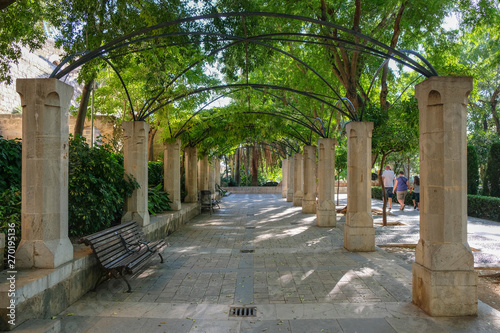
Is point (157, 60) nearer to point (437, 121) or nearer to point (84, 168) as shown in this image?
point (84, 168)

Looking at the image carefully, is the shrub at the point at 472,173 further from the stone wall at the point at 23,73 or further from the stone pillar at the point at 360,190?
the stone wall at the point at 23,73

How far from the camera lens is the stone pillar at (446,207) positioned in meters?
4.28

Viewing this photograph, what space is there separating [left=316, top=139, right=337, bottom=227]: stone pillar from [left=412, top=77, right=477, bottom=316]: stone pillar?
275 inches

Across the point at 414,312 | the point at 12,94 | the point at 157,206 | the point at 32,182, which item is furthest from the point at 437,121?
the point at 12,94

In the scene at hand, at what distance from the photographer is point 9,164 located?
6.37m

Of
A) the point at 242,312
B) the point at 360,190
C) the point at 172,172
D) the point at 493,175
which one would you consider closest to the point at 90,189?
the point at 242,312

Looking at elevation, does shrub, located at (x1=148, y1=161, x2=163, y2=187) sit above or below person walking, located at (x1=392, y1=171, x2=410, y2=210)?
above

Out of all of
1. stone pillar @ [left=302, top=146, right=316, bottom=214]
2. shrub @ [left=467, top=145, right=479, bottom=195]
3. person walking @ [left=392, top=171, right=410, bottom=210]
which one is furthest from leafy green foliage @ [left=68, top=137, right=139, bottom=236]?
shrub @ [left=467, top=145, right=479, bottom=195]

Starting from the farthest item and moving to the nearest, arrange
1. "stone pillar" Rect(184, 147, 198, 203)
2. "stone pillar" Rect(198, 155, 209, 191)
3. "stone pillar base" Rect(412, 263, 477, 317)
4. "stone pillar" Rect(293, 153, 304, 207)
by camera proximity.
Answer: "stone pillar" Rect(293, 153, 304, 207) < "stone pillar" Rect(198, 155, 209, 191) < "stone pillar" Rect(184, 147, 198, 203) < "stone pillar base" Rect(412, 263, 477, 317)

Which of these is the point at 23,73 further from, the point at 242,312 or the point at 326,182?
the point at 242,312

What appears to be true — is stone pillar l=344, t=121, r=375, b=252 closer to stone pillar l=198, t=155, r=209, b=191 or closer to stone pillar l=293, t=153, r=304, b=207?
stone pillar l=293, t=153, r=304, b=207

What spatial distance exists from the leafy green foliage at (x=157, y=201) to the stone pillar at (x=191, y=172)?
358cm

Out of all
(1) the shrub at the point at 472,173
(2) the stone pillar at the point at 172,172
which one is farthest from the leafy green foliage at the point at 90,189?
(1) the shrub at the point at 472,173

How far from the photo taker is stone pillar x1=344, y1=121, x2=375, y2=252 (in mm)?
7840
